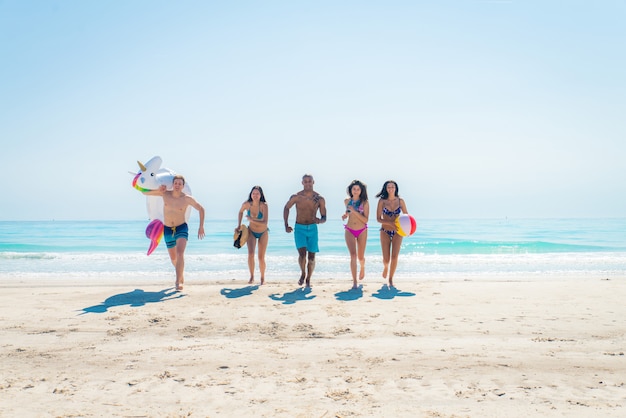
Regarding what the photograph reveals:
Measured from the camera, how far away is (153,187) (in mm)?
8750

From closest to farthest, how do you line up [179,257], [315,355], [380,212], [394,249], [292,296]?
[315,355] → [292,296] → [179,257] → [394,249] → [380,212]

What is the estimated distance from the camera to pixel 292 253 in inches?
842

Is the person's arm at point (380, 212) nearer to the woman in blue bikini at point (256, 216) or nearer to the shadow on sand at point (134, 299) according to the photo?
the woman in blue bikini at point (256, 216)

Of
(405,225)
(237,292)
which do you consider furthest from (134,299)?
(405,225)

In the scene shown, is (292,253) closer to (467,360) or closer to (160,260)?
(160,260)

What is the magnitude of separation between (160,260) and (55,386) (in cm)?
1421

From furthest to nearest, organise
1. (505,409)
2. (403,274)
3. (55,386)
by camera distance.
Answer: (403,274)
(55,386)
(505,409)

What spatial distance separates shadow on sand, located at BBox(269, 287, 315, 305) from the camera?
7.08 m

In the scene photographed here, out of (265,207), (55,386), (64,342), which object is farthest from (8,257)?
(55,386)

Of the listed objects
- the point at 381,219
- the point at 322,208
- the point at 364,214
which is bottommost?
the point at 381,219

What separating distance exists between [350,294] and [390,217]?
1.77 m

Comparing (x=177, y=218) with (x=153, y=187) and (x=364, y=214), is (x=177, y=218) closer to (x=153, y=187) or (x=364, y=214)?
(x=153, y=187)

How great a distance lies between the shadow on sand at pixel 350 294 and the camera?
7328mm

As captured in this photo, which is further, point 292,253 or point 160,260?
point 292,253
